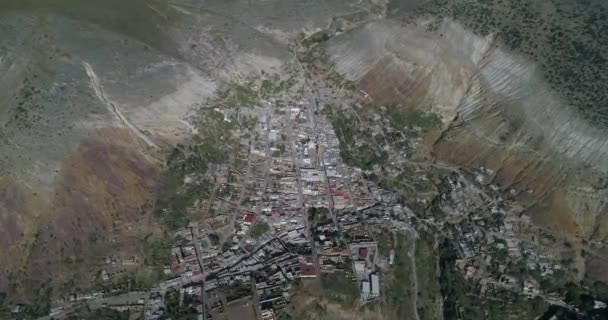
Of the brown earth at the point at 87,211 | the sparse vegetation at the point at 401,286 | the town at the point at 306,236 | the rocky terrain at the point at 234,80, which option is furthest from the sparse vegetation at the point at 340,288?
the brown earth at the point at 87,211

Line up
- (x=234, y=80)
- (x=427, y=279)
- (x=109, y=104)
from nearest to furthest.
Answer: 1. (x=427, y=279)
2. (x=109, y=104)
3. (x=234, y=80)

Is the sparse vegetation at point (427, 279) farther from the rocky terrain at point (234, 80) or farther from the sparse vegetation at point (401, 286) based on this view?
the rocky terrain at point (234, 80)

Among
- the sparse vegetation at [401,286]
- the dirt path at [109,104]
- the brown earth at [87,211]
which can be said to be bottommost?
the sparse vegetation at [401,286]

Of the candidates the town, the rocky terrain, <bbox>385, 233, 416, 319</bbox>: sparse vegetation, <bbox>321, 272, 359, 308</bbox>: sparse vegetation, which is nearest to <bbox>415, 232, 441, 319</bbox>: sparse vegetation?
the town

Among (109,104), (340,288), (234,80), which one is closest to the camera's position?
(340,288)

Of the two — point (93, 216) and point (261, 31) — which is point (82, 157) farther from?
point (261, 31)

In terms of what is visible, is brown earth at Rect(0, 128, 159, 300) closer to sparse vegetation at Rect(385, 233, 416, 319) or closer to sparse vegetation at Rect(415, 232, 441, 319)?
sparse vegetation at Rect(385, 233, 416, 319)

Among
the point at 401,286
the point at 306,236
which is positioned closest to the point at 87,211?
the point at 306,236

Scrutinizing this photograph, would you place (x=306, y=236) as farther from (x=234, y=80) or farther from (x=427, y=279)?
(x=234, y=80)

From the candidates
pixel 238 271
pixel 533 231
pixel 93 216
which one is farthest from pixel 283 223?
pixel 533 231

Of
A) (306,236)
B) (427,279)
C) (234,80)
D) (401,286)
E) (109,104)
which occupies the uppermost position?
(234,80)
